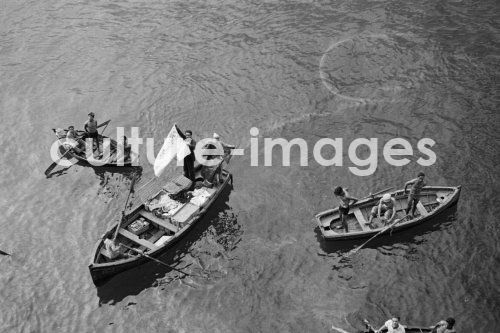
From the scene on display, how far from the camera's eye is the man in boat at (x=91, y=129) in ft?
98.6

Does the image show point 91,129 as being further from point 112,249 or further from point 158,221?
point 112,249

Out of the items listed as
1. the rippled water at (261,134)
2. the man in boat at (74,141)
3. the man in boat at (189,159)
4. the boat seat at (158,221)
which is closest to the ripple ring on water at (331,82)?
the rippled water at (261,134)

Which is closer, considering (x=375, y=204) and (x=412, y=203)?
(x=412, y=203)

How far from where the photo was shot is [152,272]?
77.1 feet

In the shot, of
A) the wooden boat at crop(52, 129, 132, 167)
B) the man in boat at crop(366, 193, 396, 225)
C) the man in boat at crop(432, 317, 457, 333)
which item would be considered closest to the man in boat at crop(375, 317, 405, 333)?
the man in boat at crop(432, 317, 457, 333)

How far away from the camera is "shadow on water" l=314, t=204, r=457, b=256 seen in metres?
24.0

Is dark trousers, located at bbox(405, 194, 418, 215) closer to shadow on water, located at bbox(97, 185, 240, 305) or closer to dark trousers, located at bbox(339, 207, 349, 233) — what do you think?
dark trousers, located at bbox(339, 207, 349, 233)

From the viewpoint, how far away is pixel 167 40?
40875 millimetres

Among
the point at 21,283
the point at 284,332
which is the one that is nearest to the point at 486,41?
the point at 284,332

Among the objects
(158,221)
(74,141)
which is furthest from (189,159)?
(74,141)

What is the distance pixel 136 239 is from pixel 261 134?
11.7m

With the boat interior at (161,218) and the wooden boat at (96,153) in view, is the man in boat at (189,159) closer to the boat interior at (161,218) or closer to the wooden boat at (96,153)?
the boat interior at (161,218)

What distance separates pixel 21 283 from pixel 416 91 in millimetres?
27139

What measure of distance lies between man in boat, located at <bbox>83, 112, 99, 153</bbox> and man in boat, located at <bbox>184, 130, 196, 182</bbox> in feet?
24.9
